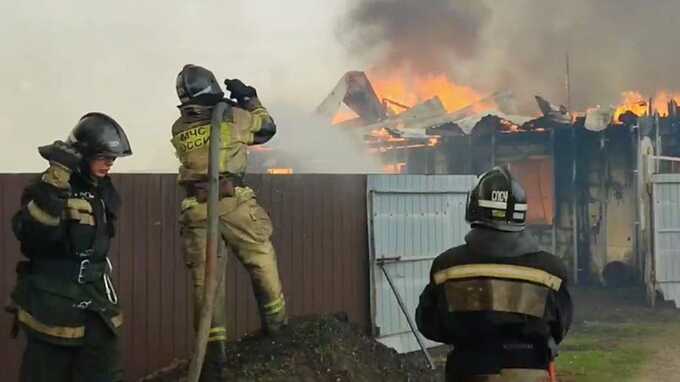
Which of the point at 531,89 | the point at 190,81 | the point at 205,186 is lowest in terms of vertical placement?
the point at 205,186

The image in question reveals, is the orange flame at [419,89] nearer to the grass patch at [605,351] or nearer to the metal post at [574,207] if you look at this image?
the metal post at [574,207]

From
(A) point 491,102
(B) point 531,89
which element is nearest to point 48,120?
(A) point 491,102

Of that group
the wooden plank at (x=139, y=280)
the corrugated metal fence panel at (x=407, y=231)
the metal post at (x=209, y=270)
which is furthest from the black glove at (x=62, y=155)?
the corrugated metal fence panel at (x=407, y=231)

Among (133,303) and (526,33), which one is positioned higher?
(526,33)

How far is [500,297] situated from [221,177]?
2.23 m

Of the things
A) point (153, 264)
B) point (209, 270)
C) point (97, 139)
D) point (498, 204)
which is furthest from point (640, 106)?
point (97, 139)

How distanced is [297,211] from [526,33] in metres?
15.3

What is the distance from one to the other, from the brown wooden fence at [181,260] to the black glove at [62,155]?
2.25 meters

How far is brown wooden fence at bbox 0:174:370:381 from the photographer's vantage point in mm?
6125

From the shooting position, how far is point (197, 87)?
15.0ft

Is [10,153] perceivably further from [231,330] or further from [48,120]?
[231,330]

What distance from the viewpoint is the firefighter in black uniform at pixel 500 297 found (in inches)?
113

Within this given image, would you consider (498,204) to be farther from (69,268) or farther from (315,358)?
(315,358)

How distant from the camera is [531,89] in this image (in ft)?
63.3
